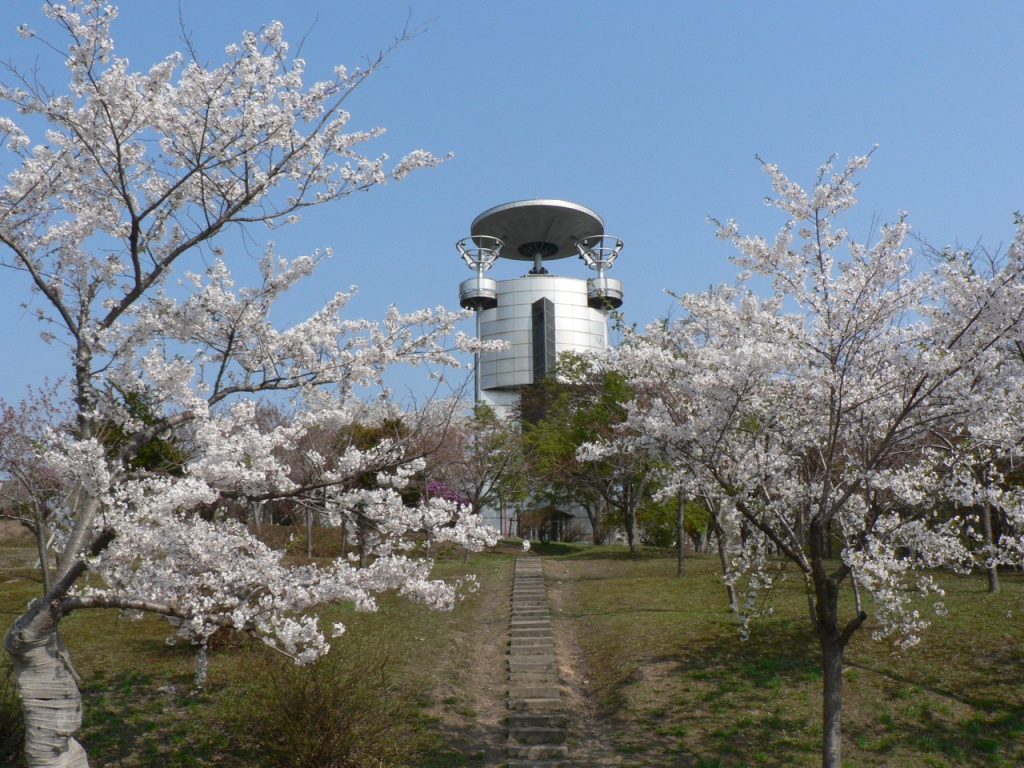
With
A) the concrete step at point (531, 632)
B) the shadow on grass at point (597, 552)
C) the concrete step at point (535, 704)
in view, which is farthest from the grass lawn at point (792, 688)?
the shadow on grass at point (597, 552)

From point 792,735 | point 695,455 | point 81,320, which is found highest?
point 81,320

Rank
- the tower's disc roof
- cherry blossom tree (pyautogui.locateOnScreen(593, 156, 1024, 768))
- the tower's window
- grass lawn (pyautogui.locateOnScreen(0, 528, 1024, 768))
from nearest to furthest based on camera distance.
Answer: cherry blossom tree (pyautogui.locateOnScreen(593, 156, 1024, 768))
grass lawn (pyautogui.locateOnScreen(0, 528, 1024, 768))
the tower's window
the tower's disc roof

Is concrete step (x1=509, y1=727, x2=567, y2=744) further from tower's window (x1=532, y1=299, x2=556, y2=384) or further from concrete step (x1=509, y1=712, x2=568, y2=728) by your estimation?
tower's window (x1=532, y1=299, x2=556, y2=384)

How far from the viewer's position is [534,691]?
1177 cm

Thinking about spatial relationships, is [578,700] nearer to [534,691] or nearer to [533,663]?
[534,691]

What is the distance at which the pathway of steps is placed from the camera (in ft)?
32.3

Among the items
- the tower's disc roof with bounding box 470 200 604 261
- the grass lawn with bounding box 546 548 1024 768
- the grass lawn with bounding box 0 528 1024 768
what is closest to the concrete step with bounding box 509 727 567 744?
the grass lawn with bounding box 0 528 1024 768

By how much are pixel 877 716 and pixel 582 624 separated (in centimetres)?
641

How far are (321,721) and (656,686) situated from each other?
566cm

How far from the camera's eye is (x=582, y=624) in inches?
611

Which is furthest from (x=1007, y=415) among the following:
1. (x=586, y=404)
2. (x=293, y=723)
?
(x=586, y=404)

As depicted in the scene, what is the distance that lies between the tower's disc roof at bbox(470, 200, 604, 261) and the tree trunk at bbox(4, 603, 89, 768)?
Result: 5370 cm

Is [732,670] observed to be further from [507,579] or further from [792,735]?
[507,579]

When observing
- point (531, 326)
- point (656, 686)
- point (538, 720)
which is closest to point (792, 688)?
point (656, 686)
